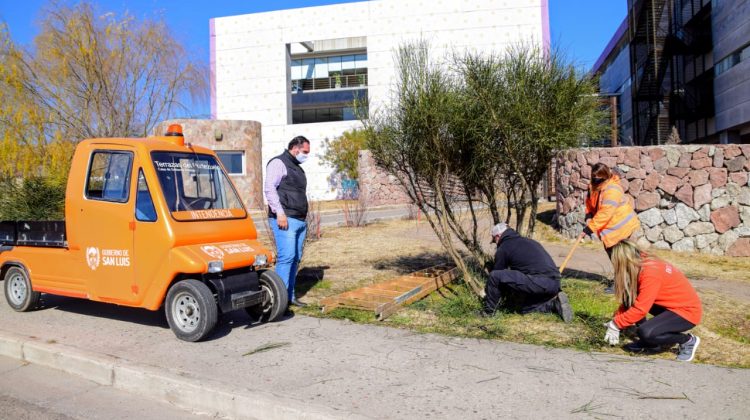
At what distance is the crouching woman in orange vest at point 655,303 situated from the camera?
493cm

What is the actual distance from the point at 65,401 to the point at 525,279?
Answer: 14.7 feet

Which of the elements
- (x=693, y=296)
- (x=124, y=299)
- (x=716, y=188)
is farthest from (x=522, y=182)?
(x=716, y=188)

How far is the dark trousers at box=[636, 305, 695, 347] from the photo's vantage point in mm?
4906

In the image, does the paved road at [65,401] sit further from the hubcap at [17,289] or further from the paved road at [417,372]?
the hubcap at [17,289]

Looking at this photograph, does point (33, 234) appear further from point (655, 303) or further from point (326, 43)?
point (326, 43)

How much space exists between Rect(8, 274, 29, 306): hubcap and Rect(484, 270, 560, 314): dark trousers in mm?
5771

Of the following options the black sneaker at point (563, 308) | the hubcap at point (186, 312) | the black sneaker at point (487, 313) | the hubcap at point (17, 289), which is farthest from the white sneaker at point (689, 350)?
the hubcap at point (17, 289)

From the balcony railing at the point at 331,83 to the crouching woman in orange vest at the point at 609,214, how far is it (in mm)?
35233

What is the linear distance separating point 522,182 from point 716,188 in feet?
19.5

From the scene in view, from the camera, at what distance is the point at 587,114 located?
654 cm

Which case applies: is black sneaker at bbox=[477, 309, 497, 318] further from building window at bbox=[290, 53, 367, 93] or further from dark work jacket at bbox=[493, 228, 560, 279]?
building window at bbox=[290, 53, 367, 93]

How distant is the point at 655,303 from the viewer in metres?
5.12

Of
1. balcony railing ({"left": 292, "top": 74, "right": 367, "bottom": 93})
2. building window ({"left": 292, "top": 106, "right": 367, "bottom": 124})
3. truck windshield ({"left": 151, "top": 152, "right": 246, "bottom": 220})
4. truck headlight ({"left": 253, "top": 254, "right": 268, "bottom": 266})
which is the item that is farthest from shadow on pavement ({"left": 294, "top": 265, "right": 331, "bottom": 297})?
building window ({"left": 292, "top": 106, "right": 367, "bottom": 124})

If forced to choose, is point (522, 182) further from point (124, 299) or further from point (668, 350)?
point (124, 299)
